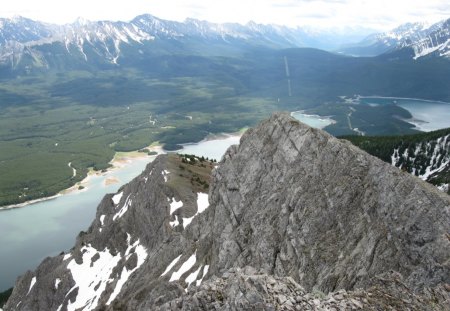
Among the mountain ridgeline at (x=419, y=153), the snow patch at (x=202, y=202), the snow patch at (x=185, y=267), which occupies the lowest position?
the mountain ridgeline at (x=419, y=153)

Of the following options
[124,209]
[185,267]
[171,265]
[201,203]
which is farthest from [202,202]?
[124,209]

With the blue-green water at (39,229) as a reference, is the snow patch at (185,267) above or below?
above

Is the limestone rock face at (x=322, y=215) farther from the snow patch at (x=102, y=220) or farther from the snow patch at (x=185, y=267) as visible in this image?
the snow patch at (x=102, y=220)

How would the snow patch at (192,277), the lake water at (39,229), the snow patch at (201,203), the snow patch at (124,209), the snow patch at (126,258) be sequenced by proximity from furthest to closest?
the lake water at (39,229) → the snow patch at (124,209) → the snow patch at (201,203) → the snow patch at (126,258) → the snow patch at (192,277)

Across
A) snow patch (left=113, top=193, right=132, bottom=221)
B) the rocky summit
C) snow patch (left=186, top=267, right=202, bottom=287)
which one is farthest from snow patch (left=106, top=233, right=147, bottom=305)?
snow patch (left=186, top=267, right=202, bottom=287)

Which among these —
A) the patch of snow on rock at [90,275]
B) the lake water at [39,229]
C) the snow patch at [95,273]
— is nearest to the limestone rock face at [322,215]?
the snow patch at [95,273]

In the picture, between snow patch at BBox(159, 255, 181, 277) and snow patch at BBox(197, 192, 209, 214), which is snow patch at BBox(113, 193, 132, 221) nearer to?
snow patch at BBox(197, 192, 209, 214)
